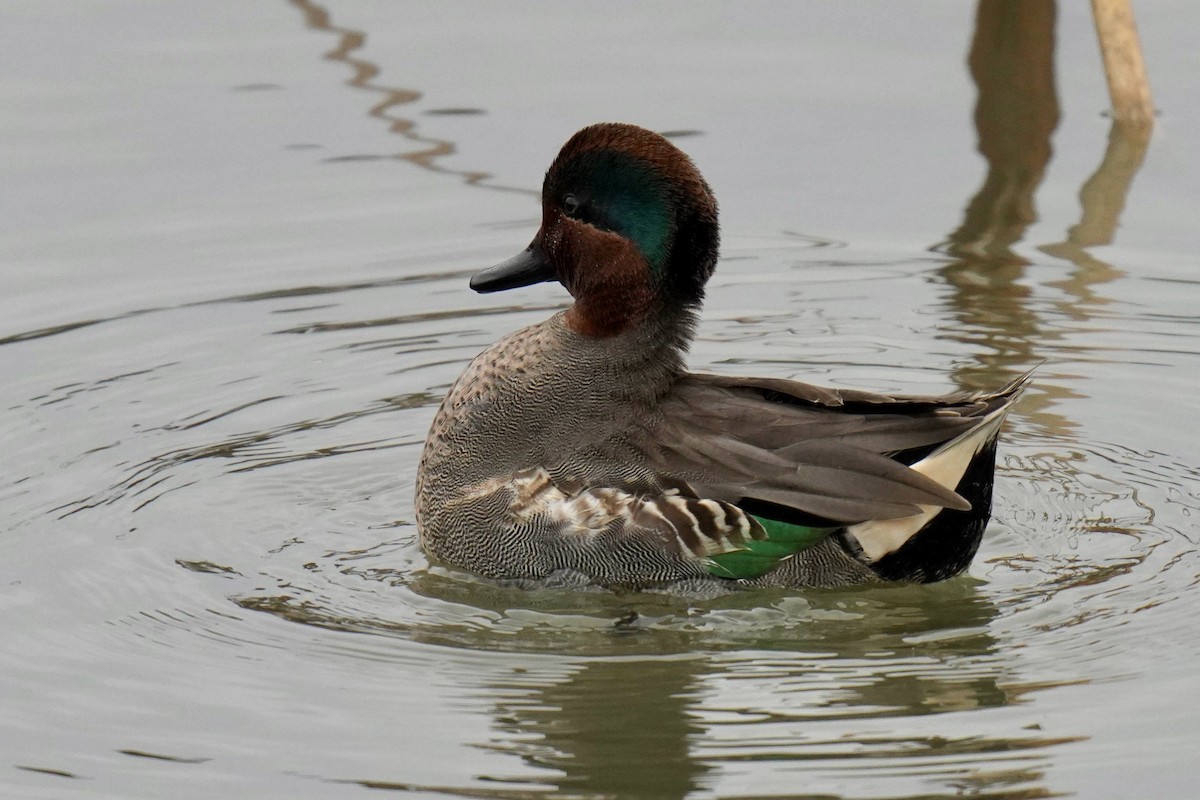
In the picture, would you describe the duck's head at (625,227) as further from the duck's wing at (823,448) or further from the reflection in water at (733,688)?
the reflection in water at (733,688)

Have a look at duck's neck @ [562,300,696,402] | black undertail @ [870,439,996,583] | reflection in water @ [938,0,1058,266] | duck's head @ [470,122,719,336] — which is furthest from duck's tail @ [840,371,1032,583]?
reflection in water @ [938,0,1058,266]

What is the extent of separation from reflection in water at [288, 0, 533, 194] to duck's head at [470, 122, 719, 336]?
13.3ft

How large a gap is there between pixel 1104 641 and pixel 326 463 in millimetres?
3453

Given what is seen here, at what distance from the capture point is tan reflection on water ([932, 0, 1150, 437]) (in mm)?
9766

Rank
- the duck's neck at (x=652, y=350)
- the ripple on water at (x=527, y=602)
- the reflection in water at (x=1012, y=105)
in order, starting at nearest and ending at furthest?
the ripple on water at (x=527, y=602), the duck's neck at (x=652, y=350), the reflection in water at (x=1012, y=105)

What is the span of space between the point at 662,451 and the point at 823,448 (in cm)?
59

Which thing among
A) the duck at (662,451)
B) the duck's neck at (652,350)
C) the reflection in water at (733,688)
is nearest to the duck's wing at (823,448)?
the duck at (662,451)

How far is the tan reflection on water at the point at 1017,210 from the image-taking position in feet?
32.0

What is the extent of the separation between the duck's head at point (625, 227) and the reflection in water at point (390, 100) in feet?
13.3

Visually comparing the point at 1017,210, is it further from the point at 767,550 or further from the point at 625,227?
the point at 767,550

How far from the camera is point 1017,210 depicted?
1161 centimetres

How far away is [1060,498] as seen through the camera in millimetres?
8336

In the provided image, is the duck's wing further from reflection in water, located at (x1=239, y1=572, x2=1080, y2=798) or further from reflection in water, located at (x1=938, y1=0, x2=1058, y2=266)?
reflection in water, located at (x1=938, y1=0, x2=1058, y2=266)

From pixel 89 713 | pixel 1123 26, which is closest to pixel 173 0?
pixel 1123 26
